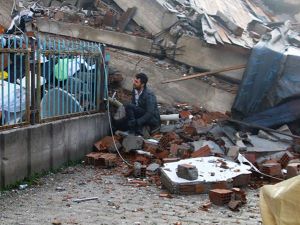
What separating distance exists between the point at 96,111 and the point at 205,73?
285 cm

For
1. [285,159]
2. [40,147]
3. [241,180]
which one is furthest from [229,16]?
[40,147]

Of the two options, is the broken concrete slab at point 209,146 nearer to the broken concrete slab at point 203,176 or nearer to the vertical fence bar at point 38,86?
the broken concrete slab at point 203,176

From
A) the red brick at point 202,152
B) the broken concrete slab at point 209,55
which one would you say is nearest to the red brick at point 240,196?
the red brick at point 202,152

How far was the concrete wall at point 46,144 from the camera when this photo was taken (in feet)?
21.6

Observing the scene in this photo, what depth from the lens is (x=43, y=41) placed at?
7.55 metres

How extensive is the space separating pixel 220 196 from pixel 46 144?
2878 mm

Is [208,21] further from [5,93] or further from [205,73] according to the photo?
[5,93]

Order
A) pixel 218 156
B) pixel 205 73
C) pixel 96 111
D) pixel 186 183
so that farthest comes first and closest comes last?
pixel 205 73, pixel 96 111, pixel 218 156, pixel 186 183

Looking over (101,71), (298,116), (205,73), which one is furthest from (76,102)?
(298,116)

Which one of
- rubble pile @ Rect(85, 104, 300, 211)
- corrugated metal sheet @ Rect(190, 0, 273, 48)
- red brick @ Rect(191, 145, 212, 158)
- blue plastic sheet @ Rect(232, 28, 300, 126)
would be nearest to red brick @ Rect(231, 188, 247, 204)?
rubble pile @ Rect(85, 104, 300, 211)

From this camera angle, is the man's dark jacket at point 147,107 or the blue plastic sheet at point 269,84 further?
the blue plastic sheet at point 269,84

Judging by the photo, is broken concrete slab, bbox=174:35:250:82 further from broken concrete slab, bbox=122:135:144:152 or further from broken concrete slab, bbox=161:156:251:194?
broken concrete slab, bbox=161:156:251:194

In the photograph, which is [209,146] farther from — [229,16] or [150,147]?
[229,16]

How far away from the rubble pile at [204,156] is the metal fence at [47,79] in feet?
3.21
